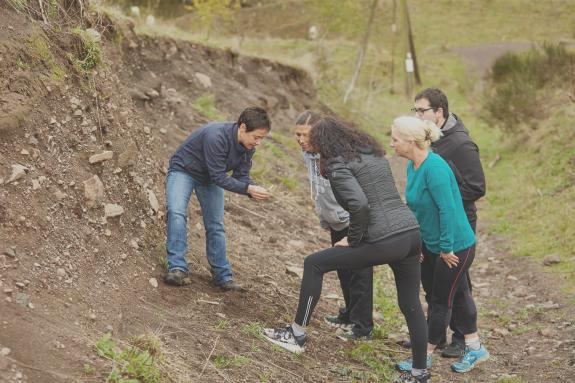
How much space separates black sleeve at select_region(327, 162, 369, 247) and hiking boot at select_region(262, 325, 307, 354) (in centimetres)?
94

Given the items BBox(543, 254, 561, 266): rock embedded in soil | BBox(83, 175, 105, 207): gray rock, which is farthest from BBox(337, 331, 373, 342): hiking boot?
BBox(543, 254, 561, 266): rock embedded in soil

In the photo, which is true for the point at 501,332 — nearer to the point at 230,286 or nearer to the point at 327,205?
the point at 327,205

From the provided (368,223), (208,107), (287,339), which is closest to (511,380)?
(287,339)

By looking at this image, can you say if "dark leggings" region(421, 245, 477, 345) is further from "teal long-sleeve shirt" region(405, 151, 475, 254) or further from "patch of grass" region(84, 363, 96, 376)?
"patch of grass" region(84, 363, 96, 376)

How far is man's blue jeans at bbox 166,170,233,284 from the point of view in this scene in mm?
5363

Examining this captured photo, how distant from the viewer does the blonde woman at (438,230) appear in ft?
15.3

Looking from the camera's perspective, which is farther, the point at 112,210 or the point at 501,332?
the point at 501,332

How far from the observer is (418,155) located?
472cm

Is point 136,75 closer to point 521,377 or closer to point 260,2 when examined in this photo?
point 521,377

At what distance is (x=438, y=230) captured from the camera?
16.2ft

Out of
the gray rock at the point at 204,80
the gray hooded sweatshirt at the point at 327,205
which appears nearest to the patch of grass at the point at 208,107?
the gray rock at the point at 204,80

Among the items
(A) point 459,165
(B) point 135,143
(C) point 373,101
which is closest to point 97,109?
(B) point 135,143

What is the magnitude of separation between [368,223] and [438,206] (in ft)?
2.04

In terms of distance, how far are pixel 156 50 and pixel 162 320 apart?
7.24m
